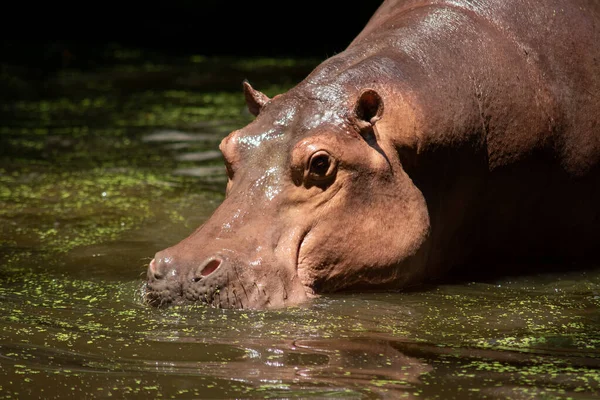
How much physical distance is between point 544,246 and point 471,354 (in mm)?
1790

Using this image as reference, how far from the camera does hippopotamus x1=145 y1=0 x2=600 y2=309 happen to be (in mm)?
4516

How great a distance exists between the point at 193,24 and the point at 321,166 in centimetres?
1635

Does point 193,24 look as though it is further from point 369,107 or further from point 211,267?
point 211,267

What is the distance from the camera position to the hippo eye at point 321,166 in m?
4.61

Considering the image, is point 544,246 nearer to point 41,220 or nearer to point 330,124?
point 330,124

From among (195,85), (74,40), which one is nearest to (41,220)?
(195,85)

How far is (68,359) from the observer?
3.78 meters

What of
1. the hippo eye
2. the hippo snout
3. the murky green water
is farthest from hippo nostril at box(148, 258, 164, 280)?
the hippo eye

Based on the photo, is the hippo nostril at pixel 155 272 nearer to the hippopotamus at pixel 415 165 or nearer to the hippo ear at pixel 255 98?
the hippopotamus at pixel 415 165

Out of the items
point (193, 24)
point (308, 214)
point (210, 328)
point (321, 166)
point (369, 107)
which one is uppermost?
point (193, 24)

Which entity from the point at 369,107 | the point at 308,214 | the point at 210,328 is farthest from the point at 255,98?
the point at 210,328

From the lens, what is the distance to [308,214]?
4.62 m

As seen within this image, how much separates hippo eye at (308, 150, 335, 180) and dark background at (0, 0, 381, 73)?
14.0 metres

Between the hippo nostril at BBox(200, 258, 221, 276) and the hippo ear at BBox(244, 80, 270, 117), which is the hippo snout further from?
the hippo ear at BBox(244, 80, 270, 117)
